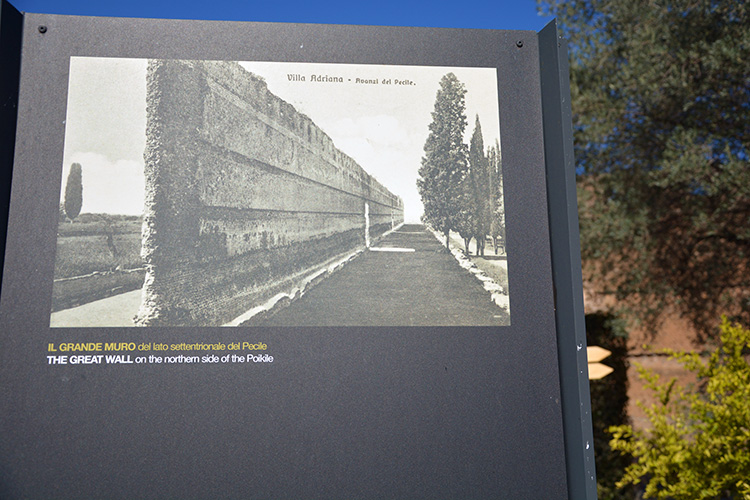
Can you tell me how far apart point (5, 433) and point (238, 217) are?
0.92 metres

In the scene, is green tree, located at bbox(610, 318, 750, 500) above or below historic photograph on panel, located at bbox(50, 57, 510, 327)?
below

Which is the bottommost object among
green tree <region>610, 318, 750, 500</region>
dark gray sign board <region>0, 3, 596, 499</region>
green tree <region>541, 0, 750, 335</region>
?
green tree <region>610, 318, 750, 500</region>

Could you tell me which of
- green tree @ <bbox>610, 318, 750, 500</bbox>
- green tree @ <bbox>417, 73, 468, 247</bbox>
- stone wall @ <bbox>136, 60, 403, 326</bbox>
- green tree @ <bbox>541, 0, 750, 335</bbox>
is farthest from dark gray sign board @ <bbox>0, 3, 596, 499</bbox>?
green tree @ <bbox>541, 0, 750, 335</bbox>

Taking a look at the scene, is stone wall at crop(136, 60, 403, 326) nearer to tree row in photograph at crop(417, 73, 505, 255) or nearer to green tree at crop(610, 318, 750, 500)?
tree row in photograph at crop(417, 73, 505, 255)

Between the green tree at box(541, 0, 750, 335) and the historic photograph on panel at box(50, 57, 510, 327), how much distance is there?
12.4 feet

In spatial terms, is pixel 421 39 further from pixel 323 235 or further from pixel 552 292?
pixel 552 292

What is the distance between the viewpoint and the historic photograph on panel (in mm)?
1802

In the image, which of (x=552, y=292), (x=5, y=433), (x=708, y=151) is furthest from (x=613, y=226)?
(x=5, y=433)

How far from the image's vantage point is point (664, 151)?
5.22 m

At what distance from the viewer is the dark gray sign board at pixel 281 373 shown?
171 cm

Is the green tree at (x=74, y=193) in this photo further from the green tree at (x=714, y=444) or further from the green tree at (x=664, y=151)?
the green tree at (x=664, y=151)

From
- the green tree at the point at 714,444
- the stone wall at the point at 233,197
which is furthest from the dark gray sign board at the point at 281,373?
the green tree at the point at 714,444

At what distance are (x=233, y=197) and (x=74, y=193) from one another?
0.49 m

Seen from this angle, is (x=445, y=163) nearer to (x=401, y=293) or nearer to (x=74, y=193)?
(x=401, y=293)
